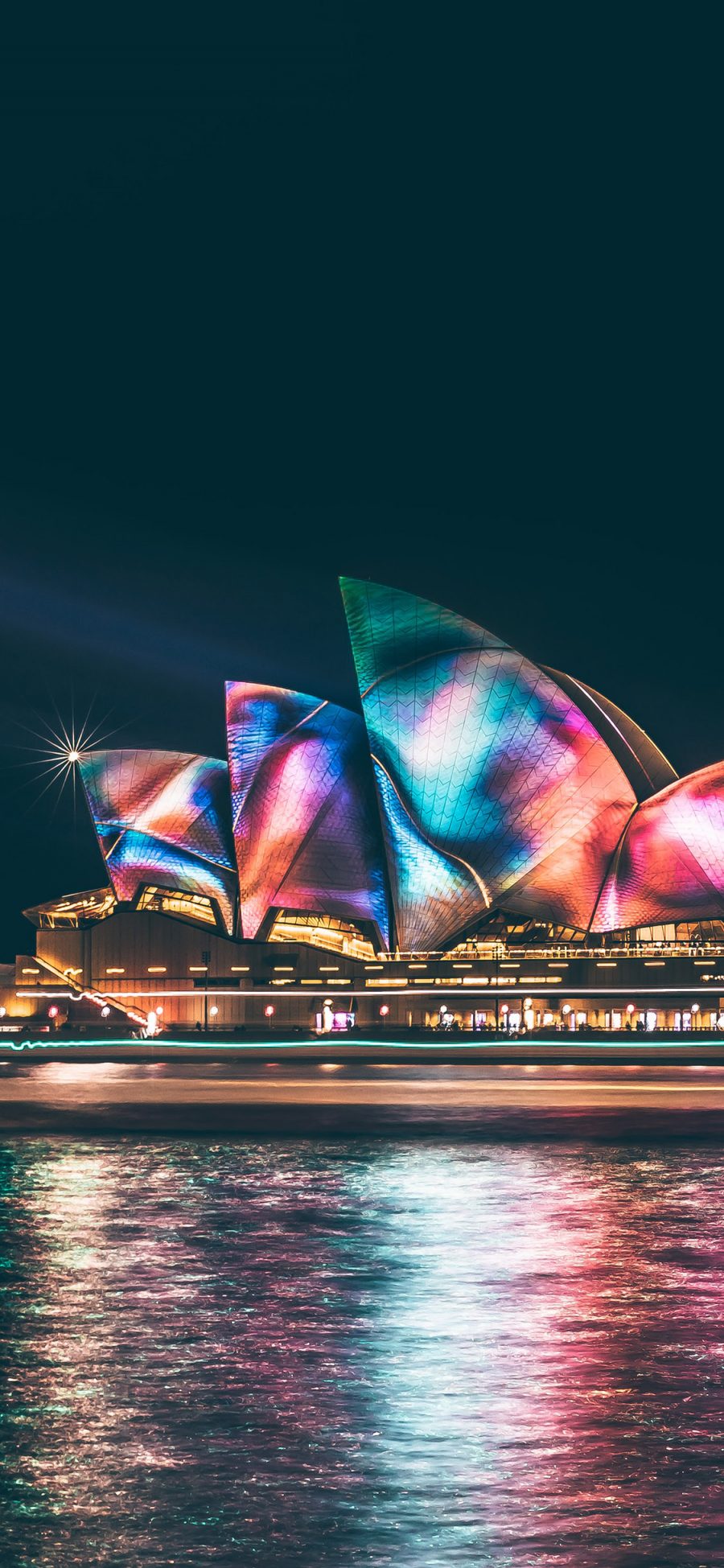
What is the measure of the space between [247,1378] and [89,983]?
3339 inches

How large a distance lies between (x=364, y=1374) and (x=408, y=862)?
7364 cm

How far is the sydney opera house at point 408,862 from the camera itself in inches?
3046

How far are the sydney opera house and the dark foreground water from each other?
60129 mm

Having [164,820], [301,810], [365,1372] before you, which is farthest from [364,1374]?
[164,820]

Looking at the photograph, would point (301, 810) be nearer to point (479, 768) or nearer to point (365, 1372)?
point (479, 768)

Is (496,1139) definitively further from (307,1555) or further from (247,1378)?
(307,1555)

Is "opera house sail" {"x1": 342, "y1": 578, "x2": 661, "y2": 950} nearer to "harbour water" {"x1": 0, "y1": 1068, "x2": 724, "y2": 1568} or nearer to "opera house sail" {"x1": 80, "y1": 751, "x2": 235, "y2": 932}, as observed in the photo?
"opera house sail" {"x1": 80, "y1": 751, "x2": 235, "y2": 932}

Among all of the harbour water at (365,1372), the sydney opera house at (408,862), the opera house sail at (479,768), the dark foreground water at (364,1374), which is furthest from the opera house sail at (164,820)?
the dark foreground water at (364,1374)

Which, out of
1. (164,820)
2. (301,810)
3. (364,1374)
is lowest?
(364,1374)

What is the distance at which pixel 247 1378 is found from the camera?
8.96 metres

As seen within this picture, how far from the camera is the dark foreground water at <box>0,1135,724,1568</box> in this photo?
6418mm

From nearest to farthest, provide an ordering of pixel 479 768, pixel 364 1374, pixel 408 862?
pixel 364 1374, pixel 479 768, pixel 408 862

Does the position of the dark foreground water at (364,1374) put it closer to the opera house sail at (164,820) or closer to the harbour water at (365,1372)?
the harbour water at (365,1372)

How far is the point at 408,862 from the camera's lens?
8262 cm
